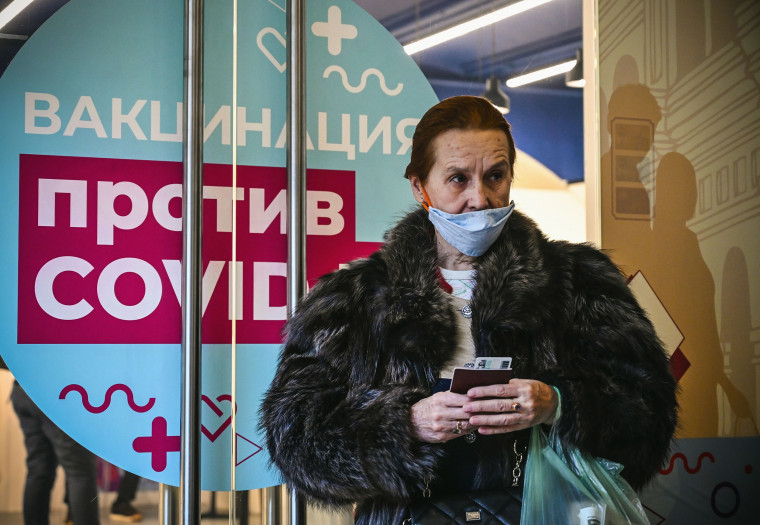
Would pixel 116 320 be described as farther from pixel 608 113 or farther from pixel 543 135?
pixel 608 113

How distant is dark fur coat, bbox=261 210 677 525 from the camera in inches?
80.8

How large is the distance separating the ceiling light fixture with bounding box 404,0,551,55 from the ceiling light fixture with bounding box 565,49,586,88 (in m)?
0.29

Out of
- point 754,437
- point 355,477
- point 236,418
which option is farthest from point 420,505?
point 754,437

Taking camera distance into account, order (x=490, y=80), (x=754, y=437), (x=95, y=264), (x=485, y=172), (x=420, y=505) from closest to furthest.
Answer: (x=420, y=505) < (x=485, y=172) < (x=95, y=264) < (x=490, y=80) < (x=754, y=437)

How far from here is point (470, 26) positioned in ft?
12.6

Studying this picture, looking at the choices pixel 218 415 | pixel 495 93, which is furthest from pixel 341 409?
pixel 495 93

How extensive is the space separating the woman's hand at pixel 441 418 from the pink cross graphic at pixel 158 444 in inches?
63.1

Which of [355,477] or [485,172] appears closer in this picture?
[355,477]

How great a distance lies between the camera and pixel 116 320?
3312mm

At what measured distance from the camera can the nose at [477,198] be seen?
223 cm

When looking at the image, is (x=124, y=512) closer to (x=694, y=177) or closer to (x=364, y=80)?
(x=364, y=80)

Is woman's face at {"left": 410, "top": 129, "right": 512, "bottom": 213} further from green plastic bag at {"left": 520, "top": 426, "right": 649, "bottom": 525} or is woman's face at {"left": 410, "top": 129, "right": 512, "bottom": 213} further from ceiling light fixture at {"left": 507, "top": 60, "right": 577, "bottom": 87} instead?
ceiling light fixture at {"left": 507, "top": 60, "right": 577, "bottom": 87}

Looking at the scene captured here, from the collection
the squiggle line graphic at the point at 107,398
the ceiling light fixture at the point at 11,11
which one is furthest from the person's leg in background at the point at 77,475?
the ceiling light fixture at the point at 11,11

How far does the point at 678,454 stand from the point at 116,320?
257 cm
